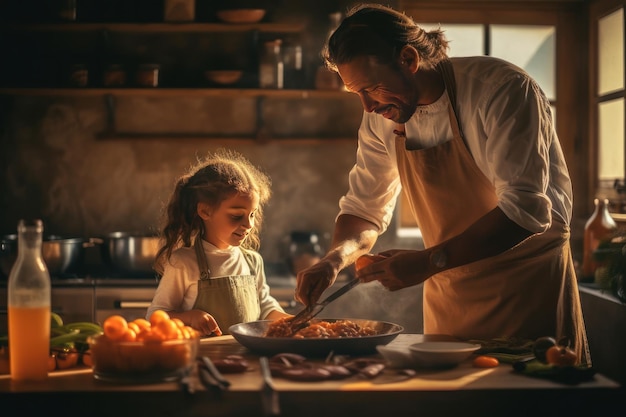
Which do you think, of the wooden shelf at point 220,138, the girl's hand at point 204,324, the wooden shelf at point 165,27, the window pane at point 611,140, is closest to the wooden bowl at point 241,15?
the wooden shelf at point 165,27

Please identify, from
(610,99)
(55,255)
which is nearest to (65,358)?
(55,255)

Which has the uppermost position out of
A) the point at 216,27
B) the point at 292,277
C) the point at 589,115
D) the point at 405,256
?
the point at 216,27

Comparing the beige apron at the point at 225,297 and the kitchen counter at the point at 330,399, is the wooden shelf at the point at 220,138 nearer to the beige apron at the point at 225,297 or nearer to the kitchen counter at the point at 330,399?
the beige apron at the point at 225,297

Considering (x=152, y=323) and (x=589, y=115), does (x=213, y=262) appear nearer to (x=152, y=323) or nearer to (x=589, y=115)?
(x=152, y=323)

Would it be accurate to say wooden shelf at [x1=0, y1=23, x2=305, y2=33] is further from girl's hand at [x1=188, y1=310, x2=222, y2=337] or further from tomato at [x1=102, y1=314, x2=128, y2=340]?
tomato at [x1=102, y1=314, x2=128, y2=340]

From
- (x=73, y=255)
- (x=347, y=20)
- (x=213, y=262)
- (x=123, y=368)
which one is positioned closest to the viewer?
(x=123, y=368)

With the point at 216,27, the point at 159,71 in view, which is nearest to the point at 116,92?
the point at 159,71

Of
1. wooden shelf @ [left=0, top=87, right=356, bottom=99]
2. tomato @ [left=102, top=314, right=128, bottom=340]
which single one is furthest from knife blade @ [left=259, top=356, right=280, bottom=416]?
wooden shelf @ [left=0, top=87, right=356, bottom=99]

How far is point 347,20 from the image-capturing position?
1.97 meters

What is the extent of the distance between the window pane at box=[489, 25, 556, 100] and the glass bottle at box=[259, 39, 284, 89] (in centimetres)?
107

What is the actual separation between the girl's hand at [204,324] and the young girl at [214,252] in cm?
9

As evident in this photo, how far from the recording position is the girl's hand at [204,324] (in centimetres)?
211

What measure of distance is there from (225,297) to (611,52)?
239 centimetres

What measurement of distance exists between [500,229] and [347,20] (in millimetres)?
618
